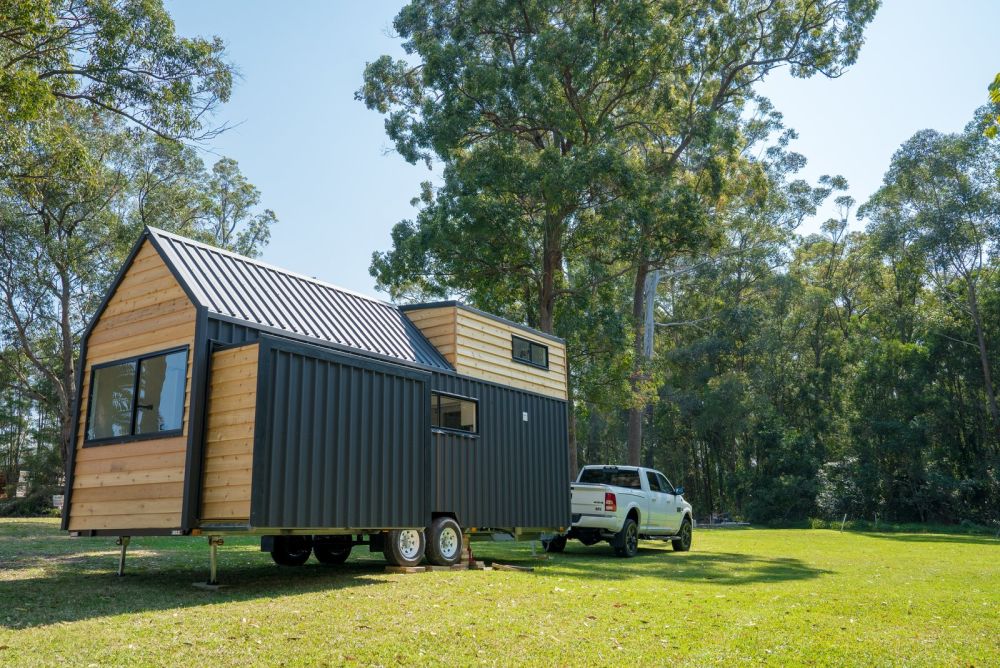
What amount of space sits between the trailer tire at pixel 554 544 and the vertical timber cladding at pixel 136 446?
27.3 ft

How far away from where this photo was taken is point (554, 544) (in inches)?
631

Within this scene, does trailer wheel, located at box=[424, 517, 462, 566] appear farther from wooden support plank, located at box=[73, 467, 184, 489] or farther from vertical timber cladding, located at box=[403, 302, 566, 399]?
wooden support plank, located at box=[73, 467, 184, 489]

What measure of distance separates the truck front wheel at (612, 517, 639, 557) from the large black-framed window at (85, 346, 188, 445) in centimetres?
902

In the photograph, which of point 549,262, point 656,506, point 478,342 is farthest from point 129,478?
point 549,262

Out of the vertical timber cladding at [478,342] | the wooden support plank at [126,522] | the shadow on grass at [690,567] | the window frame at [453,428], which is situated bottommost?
the shadow on grass at [690,567]

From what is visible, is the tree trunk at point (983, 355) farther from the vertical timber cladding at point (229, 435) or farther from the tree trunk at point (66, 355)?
the tree trunk at point (66, 355)

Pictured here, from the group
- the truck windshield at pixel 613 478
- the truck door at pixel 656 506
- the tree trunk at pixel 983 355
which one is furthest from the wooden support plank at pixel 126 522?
the tree trunk at pixel 983 355

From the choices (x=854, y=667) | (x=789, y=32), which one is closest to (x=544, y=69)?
(x=789, y=32)

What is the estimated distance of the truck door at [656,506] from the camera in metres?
16.1

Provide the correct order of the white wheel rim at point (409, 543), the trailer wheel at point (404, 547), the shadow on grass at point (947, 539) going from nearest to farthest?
the trailer wheel at point (404, 547) < the white wheel rim at point (409, 543) < the shadow on grass at point (947, 539)

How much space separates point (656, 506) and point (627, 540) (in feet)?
4.78

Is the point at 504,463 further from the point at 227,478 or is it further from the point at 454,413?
the point at 227,478

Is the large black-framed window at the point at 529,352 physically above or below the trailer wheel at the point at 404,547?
above

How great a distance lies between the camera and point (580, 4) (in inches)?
910
